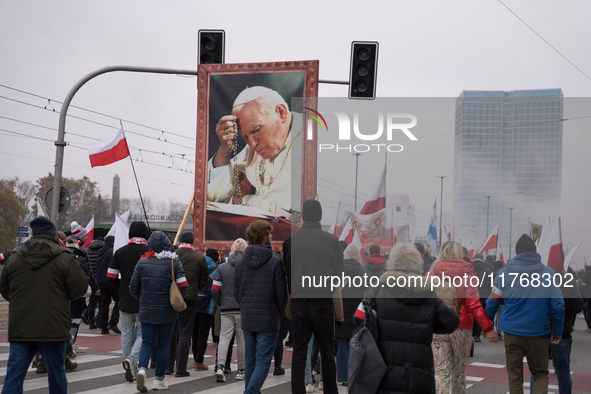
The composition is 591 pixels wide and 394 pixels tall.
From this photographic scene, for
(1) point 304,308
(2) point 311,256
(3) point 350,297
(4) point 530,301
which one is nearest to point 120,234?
(3) point 350,297

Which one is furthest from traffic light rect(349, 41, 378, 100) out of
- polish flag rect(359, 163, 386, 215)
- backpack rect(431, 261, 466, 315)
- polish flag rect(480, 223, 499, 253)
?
polish flag rect(480, 223, 499, 253)

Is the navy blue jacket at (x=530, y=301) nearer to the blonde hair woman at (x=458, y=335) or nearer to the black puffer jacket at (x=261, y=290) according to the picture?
the blonde hair woman at (x=458, y=335)

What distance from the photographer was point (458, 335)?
19.2 feet

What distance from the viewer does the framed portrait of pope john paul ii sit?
35.2ft

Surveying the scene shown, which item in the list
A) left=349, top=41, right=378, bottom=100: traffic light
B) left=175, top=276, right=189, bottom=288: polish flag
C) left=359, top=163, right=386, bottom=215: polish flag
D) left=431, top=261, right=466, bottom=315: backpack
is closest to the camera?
left=431, top=261, right=466, bottom=315: backpack

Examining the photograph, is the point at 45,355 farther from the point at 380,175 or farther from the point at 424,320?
the point at 380,175

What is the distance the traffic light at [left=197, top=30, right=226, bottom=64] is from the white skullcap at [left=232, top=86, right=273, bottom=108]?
2.59 feet

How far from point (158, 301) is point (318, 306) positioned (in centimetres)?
212

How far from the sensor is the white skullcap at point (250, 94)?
10.9 metres

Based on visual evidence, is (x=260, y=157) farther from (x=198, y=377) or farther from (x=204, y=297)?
(x=198, y=377)

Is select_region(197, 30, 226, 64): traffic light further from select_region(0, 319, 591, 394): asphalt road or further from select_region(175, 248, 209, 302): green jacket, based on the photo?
select_region(0, 319, 591, 394): asphalt road

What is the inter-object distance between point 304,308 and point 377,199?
638cm

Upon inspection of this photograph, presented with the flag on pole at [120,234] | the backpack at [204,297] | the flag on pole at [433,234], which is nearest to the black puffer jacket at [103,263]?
the flag on pole at [120,234]

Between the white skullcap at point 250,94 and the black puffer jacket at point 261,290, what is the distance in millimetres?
5147
